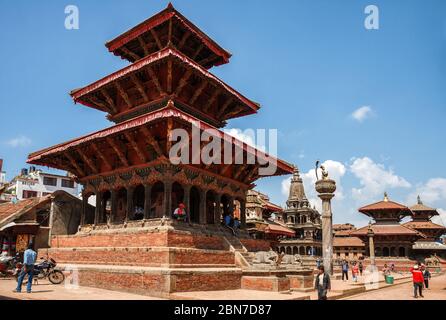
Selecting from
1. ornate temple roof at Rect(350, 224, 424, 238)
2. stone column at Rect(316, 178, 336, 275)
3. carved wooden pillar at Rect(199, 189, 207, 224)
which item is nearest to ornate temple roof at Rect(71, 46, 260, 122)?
carved wooden pillar at Rect(199, 189, 207, 224)

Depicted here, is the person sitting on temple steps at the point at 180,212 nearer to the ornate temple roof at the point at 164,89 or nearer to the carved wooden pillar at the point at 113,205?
the carved wooden pillar at the point at 113,205

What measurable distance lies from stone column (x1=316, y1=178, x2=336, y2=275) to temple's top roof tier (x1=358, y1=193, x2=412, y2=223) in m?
34.9

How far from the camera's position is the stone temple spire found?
227 feet

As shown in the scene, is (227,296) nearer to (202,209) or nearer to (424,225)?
(202,209)

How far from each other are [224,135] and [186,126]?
1.62 metres

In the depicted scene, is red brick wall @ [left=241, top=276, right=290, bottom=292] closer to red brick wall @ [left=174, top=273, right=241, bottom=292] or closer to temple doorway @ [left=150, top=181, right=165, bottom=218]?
red brick wall @ [left=174, top=273, right=241, bottom=292]

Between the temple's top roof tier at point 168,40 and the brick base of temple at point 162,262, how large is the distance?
898cm

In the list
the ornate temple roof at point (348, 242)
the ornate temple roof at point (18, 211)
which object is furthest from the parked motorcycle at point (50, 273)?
the ornate temple roof at point (348, 242)

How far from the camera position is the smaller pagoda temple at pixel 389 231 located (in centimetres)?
4622

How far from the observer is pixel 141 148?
56.1 ft

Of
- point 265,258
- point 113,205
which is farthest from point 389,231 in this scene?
point 113,205

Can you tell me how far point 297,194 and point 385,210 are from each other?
22.5 metres
